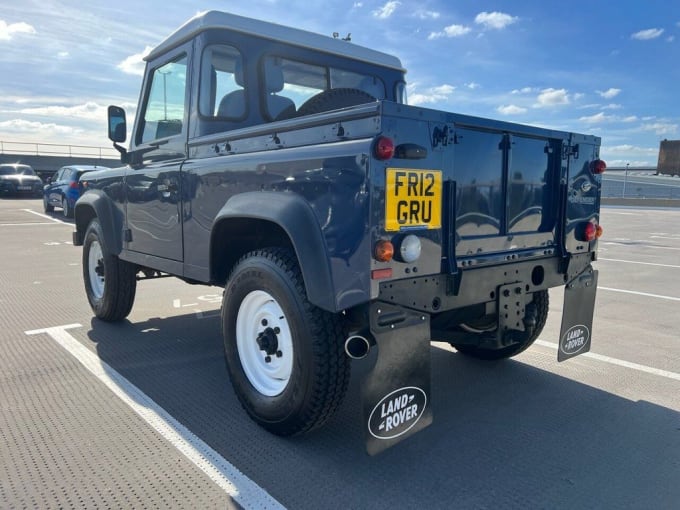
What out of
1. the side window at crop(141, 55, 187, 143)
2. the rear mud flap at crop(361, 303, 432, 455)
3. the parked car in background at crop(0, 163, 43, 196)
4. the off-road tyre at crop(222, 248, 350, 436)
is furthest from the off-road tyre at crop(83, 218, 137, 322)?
the parked car in background at crop(0, 163, 43, 196)

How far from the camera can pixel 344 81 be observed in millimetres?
4160

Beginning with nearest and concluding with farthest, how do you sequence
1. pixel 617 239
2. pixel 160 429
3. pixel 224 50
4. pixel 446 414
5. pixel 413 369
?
pixel 413 369 → pixel 160 429 → pixel 446 414 → pixel 224 50 → pixel 617 239

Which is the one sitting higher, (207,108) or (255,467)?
(207,108)

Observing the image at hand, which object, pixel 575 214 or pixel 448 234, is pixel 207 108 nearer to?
pixel 448 234

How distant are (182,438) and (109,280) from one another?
2490mm

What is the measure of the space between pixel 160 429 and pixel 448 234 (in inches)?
77.4

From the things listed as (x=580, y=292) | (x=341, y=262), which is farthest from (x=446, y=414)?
(x=341, y=262)

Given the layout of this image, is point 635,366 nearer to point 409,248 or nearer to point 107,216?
point 409,248

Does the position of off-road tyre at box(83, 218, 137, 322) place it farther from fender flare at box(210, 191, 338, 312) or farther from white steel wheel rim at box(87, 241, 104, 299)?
fender flare at box(210, 191, 338, 312)

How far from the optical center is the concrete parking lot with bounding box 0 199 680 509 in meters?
2.40

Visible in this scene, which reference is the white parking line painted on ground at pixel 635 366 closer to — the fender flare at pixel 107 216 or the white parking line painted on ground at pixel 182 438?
the white parking line painted on ground at pixel 182 438

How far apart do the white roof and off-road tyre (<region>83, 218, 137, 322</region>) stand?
1.80m

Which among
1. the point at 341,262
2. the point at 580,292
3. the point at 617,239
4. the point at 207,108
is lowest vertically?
the point at 617,239

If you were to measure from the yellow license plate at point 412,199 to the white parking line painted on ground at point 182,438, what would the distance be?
1363 mm
